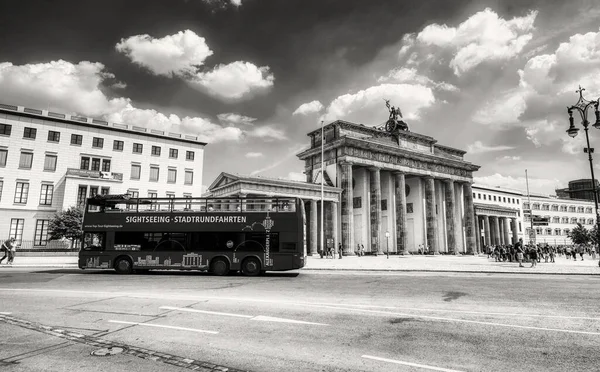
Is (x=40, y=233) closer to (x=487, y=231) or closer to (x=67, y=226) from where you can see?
(x=67, y=226)

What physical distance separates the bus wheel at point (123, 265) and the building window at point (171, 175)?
33061mm

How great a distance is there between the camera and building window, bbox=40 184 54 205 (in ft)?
139

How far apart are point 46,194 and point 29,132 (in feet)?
25.3

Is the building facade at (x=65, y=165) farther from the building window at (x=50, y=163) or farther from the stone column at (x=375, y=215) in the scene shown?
the stone column at (x=375, y=215)

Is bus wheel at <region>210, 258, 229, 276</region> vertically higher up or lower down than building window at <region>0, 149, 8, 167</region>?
lower down

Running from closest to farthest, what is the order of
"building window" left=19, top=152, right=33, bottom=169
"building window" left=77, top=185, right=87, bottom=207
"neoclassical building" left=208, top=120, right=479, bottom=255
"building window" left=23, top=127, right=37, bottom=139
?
1. "building window" left=19, top=152, right=33, bottom=169
2. "building window" left=23, top=127, right=37, bottom=139
3. "building window" left=77, top=185, right=87, bottom=207
4. "neoclassical building" left=208, top=120, right=479, bottom=255

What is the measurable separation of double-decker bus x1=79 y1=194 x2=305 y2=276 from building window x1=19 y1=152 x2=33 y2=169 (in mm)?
30779

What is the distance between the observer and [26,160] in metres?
42.2

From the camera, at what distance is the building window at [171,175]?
167 ft

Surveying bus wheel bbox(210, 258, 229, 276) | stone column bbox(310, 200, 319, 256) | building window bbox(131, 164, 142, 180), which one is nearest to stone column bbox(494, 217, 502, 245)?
stone column bbox(310, 200, 319, 256)

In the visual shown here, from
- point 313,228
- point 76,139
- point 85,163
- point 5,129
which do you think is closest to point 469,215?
point 313,228

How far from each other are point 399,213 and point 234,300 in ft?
152

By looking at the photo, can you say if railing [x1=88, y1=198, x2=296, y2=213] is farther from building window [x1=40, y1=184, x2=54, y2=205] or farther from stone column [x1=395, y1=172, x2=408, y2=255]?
stone column [x1=395, y1=172, x2=408, y2=255]

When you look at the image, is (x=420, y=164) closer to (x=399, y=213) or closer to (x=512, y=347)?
(x=399, y=213)
